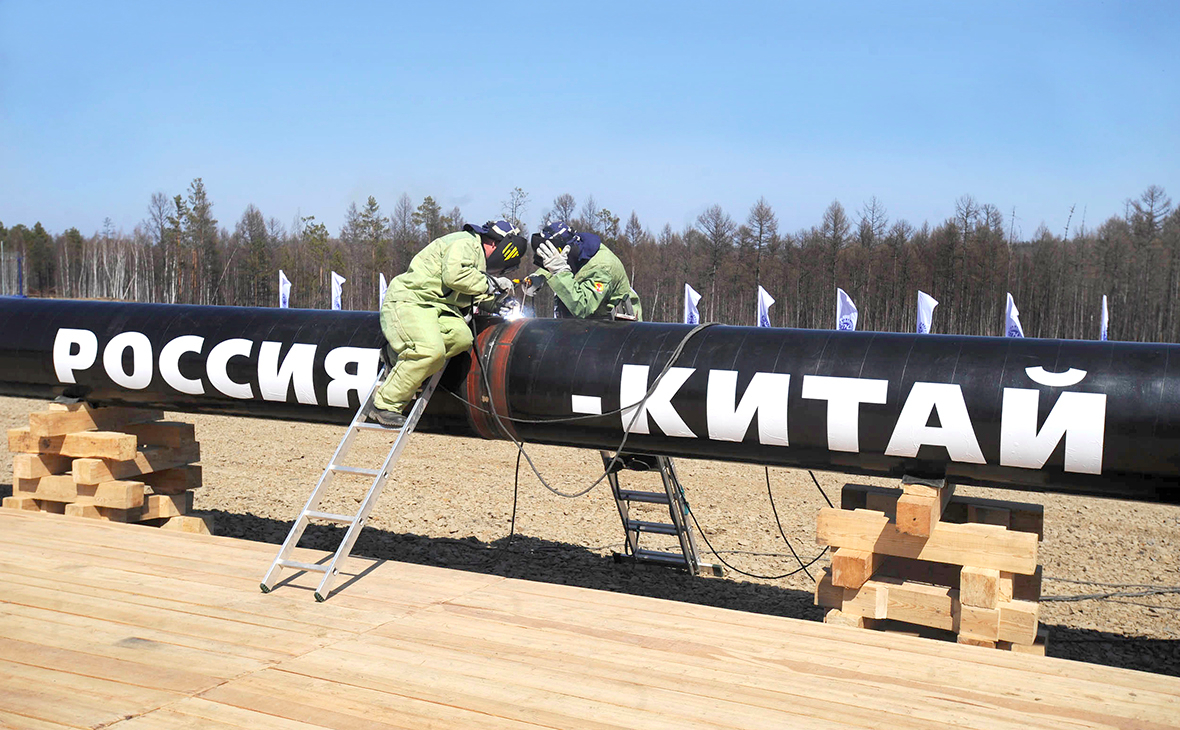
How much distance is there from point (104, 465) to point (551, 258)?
13.5 ft

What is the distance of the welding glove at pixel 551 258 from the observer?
7.66 meters

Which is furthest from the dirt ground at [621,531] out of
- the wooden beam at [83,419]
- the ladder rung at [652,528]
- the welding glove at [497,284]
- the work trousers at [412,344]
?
the welding glove at [497,284]

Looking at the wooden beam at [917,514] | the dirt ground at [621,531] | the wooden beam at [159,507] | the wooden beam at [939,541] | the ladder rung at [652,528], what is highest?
the wooden beam at [917,514]

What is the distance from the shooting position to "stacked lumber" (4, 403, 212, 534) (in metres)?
7.93

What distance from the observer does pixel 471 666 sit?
14.0ft

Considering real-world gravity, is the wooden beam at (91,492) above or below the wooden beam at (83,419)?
below

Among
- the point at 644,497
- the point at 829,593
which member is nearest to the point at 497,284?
the point at 644,497

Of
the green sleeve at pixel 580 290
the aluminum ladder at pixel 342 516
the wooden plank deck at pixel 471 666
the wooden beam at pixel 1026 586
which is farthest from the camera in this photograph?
the green sleeve at pixel 580 290

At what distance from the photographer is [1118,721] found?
3.79 meters

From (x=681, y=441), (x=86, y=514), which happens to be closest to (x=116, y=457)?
(x=86, y=514)

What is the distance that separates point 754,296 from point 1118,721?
4578cm

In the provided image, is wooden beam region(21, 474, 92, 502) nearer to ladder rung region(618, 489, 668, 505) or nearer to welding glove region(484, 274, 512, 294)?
welding glove region(484, 274, 512, 294)

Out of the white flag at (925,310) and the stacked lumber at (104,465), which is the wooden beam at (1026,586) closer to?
the stacked lumber at (104,465)

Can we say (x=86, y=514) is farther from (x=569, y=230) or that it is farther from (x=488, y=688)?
(x=488, y=688)
